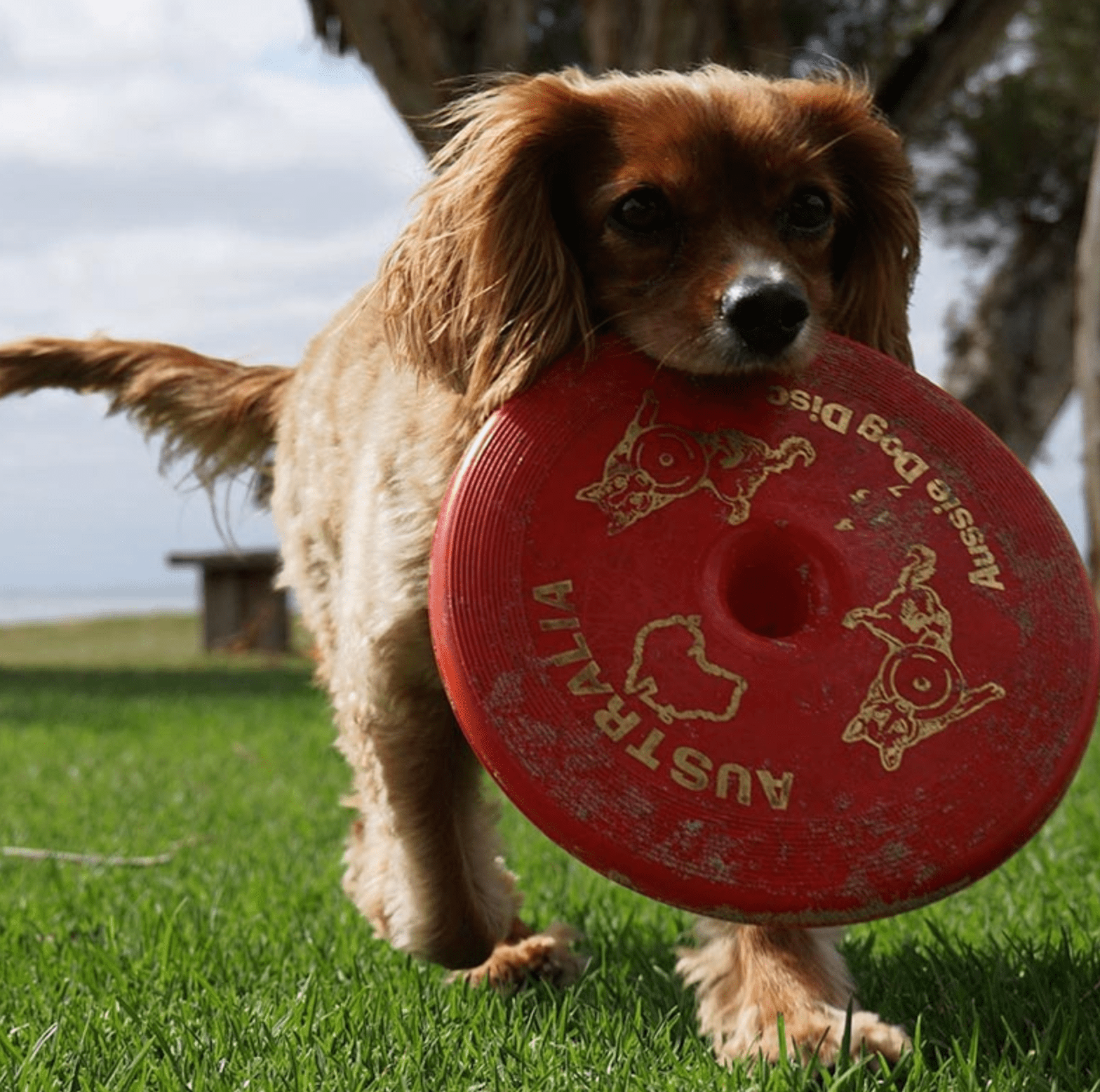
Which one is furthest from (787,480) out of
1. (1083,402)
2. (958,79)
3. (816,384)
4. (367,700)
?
(958,79)

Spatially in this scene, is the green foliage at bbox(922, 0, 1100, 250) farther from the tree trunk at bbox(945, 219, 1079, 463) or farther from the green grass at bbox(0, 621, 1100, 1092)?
the green grass at bbox(0, 621, 1100, 1092)

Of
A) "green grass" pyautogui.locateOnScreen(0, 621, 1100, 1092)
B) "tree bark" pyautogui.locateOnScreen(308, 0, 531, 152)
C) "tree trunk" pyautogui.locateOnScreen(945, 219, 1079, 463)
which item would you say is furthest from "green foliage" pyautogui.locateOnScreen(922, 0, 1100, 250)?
"green grass" pyautogui.locateOnScreen(0, 621, 1100, 1092)

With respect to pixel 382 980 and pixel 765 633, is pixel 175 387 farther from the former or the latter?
pixel 765 633

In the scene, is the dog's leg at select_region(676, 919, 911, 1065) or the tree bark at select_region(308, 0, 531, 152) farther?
the tree bark at select_region(308, 0, 531, 152)

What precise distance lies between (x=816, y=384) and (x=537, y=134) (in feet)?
2.58

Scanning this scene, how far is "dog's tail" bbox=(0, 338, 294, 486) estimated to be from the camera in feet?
15.7

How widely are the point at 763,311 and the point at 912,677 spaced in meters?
0.75

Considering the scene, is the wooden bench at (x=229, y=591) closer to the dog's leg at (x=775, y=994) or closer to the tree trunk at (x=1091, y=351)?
the tree trunk at (x=1091, y=351)

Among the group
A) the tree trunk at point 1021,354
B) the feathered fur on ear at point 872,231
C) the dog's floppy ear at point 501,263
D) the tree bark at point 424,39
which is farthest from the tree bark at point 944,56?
the dog's floppy ear at point 501,263

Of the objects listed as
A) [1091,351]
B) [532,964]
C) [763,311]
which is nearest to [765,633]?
[763,311]

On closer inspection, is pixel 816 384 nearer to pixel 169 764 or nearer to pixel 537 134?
pixel 537 134

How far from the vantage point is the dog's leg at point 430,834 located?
132 inches

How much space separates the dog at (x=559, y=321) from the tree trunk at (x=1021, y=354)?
13.8 meters

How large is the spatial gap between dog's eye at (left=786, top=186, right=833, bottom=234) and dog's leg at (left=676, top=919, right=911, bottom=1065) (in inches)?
56.5
